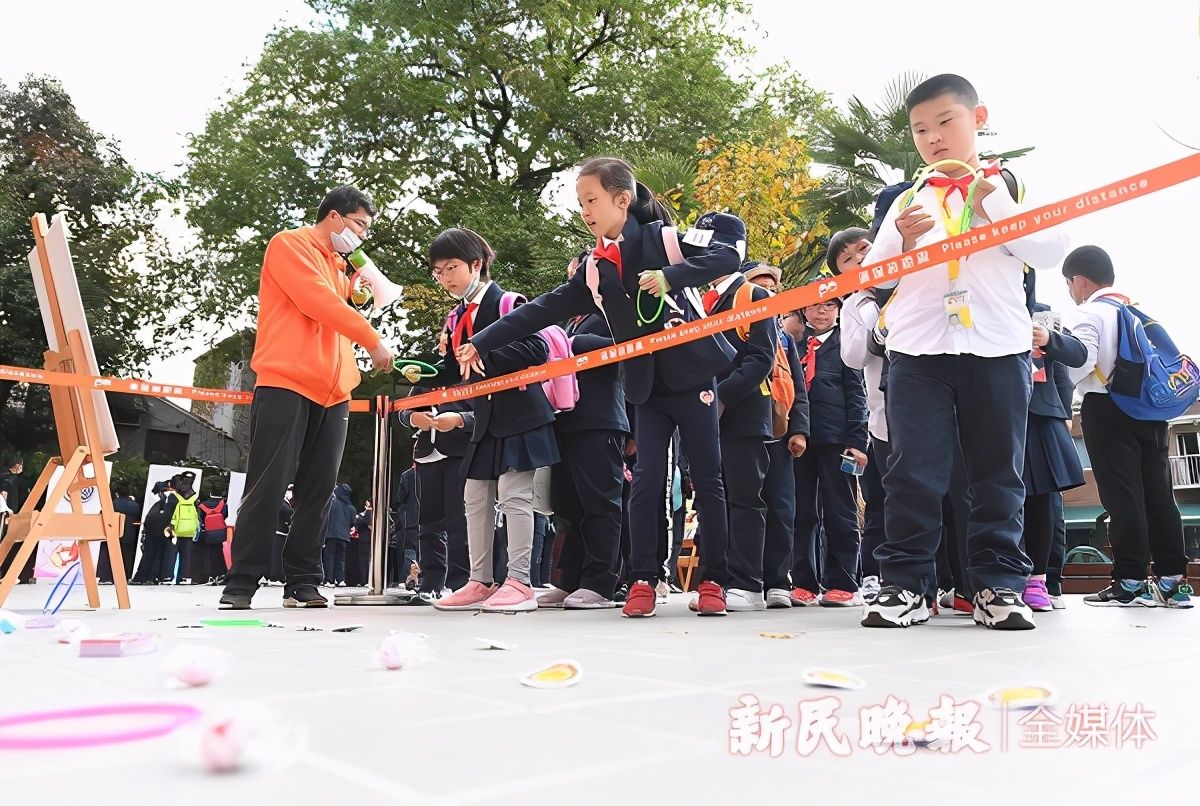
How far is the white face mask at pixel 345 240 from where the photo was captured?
15.3ft

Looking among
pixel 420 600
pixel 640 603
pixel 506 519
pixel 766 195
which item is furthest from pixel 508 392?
pixel 766 195

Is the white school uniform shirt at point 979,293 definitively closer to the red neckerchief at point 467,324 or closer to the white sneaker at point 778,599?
the white sneaker at point 778,599

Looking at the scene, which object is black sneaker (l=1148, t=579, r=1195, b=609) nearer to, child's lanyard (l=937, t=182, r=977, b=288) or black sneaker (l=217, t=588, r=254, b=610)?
child's lanyard (l=937, t=182, r=977, b=288)

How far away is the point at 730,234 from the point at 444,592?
3308 mm

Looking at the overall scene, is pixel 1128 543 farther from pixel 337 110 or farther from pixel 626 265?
pixel 337 110

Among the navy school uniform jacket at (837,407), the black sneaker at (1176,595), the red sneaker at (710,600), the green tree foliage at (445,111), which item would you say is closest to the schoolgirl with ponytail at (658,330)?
the red sneaker at (710,600)

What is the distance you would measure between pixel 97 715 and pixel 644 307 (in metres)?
2.94

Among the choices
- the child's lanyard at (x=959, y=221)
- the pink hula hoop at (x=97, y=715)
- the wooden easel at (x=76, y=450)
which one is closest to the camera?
the pink hula hoop at (x=97, y=715)

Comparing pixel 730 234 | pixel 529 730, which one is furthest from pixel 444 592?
pixel 529 730

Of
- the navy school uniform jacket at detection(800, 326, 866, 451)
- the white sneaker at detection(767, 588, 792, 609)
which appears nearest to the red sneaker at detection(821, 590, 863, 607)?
the white sneaker at detection(767, 588, 792, 609)

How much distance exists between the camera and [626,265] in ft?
13.2

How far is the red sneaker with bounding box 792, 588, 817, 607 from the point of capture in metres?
4.90

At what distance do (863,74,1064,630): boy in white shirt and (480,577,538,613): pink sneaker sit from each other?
1654 millimetres

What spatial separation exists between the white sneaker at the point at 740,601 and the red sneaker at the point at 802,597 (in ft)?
2.66
